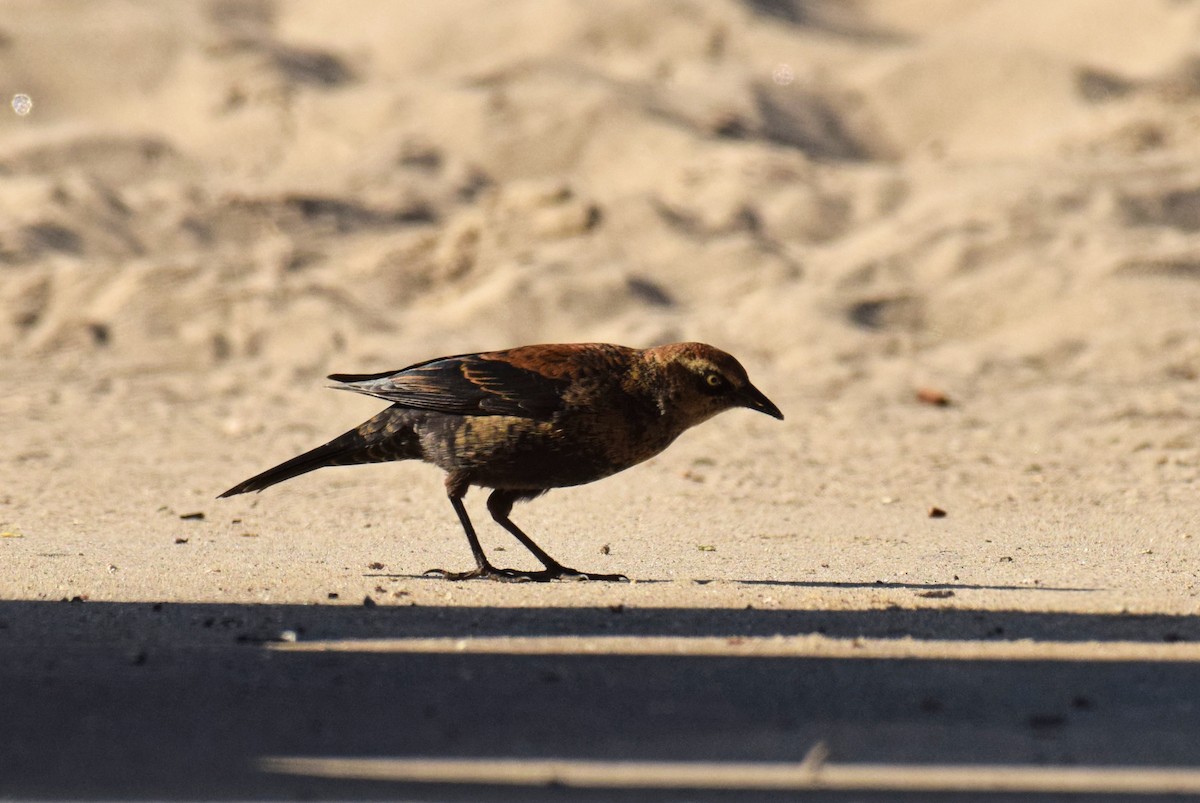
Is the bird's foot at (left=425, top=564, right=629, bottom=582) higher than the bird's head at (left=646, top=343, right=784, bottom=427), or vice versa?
the bird's head at (left=646, top=343, right=784, bottom=427)

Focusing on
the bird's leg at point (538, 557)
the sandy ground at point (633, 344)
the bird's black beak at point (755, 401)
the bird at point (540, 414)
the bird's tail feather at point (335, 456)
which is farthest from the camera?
the bird's tail feather at point (335, 456)

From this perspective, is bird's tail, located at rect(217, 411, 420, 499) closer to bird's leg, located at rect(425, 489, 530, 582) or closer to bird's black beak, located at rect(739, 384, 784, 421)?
bird's leg, located at rect(425, 489, 530, 582)

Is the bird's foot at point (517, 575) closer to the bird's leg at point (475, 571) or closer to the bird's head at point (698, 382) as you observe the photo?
the bird's leg at point (475, 571)

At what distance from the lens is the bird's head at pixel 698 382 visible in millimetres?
6402

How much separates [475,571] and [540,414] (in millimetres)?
700

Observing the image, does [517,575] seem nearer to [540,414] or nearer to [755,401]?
[540,414]

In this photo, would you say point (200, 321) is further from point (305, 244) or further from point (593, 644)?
point (593, 644)

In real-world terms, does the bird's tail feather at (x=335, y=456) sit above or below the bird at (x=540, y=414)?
below

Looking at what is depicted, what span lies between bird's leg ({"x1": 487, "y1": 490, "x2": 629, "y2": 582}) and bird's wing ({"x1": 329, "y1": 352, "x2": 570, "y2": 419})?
542 mm

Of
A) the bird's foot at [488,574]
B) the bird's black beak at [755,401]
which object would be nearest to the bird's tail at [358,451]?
the bird's foot at [488,574]

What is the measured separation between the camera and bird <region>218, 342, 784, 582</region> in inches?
247

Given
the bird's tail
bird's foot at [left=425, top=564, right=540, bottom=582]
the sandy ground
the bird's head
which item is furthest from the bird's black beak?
the bird's tail

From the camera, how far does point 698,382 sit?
6449mm

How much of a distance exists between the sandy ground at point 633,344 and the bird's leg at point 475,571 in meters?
0.33
